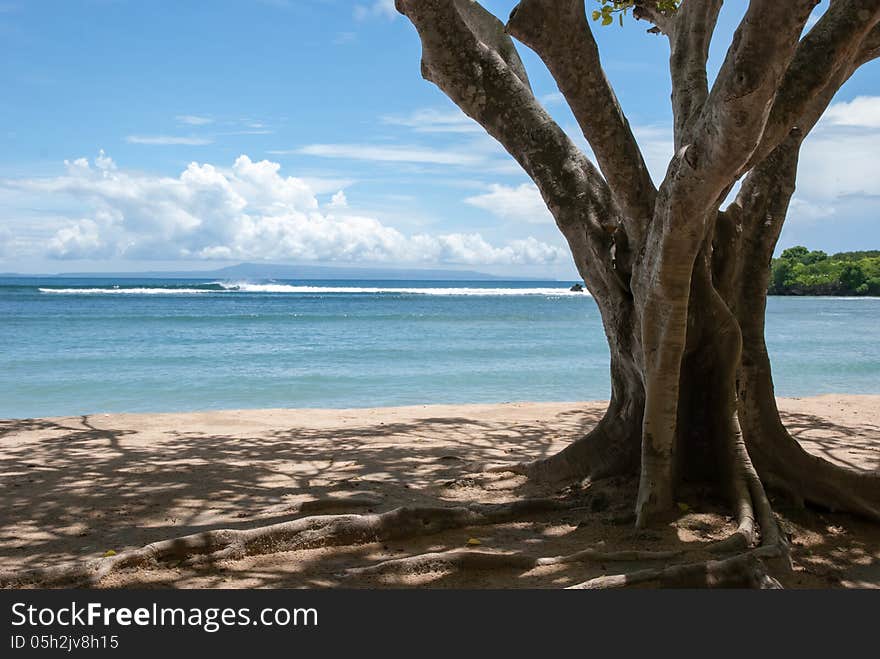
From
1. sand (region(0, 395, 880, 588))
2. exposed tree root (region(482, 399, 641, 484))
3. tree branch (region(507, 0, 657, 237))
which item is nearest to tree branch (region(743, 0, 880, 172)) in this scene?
tree branch (region(507, 0, 657, 237))

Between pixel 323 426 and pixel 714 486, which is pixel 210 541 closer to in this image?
pixel 714 486

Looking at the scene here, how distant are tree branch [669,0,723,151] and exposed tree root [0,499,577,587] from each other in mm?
2815

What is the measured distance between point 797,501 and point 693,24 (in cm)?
336

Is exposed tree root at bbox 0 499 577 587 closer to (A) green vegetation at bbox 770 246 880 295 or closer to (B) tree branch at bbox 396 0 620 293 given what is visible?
(B) tree branch at bbox 396 0 620 293

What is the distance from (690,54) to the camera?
18.1 ft

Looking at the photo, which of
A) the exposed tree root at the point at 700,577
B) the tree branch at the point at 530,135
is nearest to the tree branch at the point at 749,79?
the tree branch at the point at 530,135

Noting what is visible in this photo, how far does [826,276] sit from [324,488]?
6892 centimetres

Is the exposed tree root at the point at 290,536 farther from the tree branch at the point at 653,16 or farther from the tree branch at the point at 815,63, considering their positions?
the tree branch at the point at 653,16

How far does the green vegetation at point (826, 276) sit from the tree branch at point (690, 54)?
6089cm

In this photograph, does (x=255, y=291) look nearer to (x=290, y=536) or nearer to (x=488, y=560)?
(x=290, y=536)

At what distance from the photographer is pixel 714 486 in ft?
17.5

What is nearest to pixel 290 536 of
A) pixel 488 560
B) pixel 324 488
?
pixel 488 560

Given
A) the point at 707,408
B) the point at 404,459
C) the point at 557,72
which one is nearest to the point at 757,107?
the point at 557,72

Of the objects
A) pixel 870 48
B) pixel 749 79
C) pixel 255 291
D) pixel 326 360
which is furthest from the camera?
pixel 255 291
